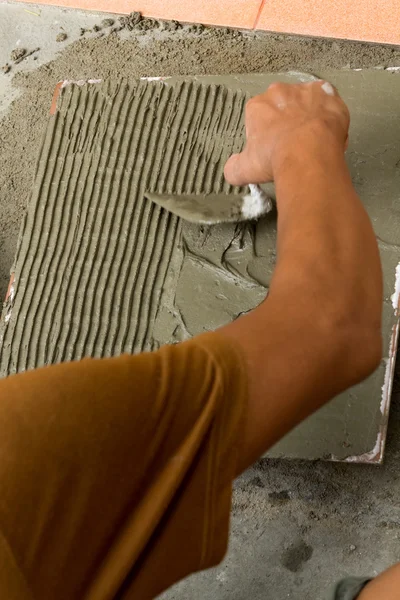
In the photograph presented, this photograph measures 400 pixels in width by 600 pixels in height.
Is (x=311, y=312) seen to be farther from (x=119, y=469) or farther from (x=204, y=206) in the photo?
(x=204, y=206)

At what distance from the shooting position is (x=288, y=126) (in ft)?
3.14

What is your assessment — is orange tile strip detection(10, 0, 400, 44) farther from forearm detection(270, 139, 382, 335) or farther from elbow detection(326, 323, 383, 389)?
elbow detection(326, 323, 383, 389)

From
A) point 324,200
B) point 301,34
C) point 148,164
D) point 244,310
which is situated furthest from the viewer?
point 301,34

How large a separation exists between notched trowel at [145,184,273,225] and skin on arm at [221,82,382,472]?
0.73ft

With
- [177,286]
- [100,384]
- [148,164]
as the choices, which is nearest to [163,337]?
[177,286]

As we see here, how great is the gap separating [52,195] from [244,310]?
1.55ft

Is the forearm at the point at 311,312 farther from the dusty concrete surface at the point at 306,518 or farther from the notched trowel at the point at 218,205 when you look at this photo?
the dusty concrete surface at the point at 306,518

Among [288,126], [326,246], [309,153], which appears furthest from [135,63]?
[326,246]

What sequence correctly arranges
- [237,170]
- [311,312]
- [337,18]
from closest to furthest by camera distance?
[311,312] < [237,170] < [337,18]

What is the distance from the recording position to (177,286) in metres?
1.21

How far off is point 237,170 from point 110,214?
30 cm

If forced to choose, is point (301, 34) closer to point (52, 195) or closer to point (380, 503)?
point (52, 195)

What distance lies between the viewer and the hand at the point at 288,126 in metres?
0.91

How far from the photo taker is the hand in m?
0.91
